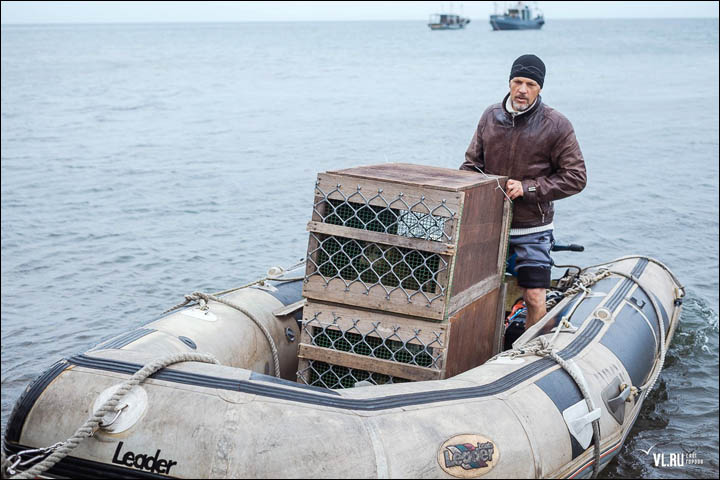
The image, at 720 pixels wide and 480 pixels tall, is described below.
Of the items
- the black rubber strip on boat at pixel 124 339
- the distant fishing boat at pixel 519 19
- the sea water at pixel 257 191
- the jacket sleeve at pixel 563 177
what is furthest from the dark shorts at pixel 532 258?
the distant fishing boat at pixel 519 19

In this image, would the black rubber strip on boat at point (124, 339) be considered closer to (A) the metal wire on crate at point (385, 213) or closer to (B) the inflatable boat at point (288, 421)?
(B) the inflatable boat at point (288, 421)

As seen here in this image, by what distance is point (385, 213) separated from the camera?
16.0 feet

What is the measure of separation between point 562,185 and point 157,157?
1611 cm

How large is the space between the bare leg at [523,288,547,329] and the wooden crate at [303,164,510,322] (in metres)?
1.00

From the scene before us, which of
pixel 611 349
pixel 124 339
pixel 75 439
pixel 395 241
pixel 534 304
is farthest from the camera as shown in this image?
pixel 534 304

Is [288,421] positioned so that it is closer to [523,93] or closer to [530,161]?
[530,161]

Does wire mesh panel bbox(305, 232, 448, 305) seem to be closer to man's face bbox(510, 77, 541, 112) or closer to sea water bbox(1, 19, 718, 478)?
man's face bbox(510, 77, 541, 112)

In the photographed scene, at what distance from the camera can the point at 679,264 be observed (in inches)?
473

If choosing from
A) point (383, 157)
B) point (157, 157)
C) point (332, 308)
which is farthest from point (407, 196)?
point (157, 157)

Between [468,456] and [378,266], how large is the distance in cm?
141

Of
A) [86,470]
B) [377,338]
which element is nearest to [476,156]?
[377,338]

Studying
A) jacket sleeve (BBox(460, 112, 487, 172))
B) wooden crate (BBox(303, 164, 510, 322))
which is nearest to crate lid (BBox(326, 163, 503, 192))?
wooden crate (BBox(303, 164, 510, 322))

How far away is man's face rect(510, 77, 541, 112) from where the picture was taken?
5.64 meters

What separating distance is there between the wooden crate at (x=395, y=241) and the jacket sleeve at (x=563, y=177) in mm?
663
